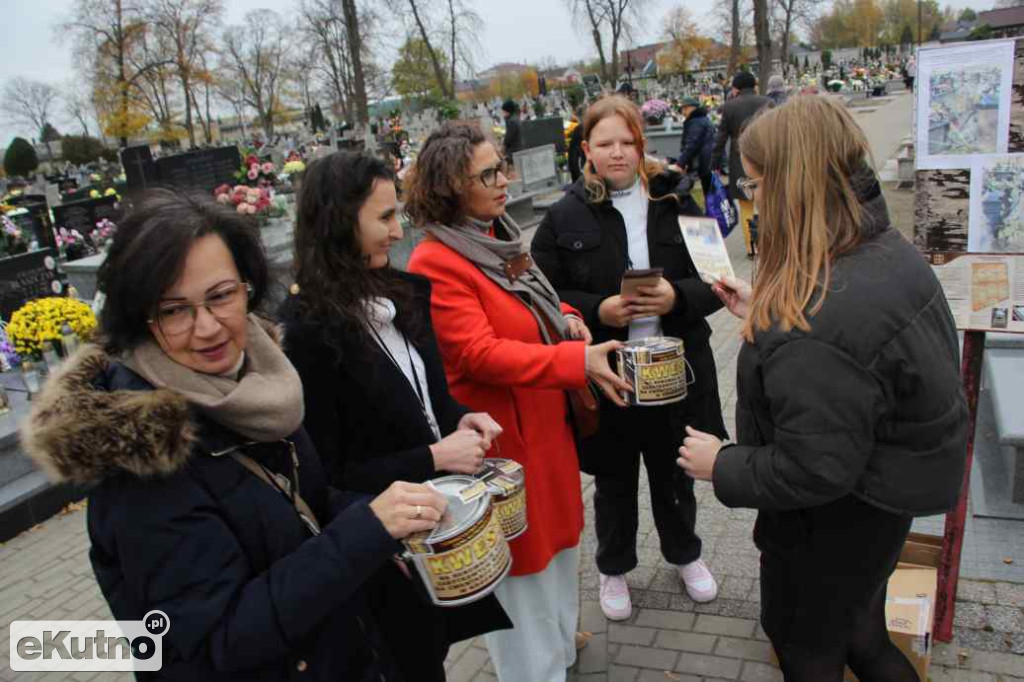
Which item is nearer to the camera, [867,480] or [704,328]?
[867,480]

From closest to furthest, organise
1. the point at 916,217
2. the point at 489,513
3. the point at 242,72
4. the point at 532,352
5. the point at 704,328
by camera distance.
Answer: the point at 489,513
the point at 532,352
the point at 916,217
the point at 704,328
the point at 242,72

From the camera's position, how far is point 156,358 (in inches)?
54.4

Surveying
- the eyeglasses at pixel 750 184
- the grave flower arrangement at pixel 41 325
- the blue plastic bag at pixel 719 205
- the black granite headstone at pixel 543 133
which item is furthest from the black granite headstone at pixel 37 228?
the eyeglasses at pixel 750 184

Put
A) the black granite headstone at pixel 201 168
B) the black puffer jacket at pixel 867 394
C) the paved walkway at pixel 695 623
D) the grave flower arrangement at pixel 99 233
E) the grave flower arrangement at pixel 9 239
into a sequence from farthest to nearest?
the black granite headstone at pixel 201 168 < the grave flower arrangement at pixel 99 233 < the grave flower arrangement at pixel 9 239 < the paved walkway at pixel 695 623 < the black puffer jacket at pixel 867 394

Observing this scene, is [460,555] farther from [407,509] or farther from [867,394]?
[867,394]

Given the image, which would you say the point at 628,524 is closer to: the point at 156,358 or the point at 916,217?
the point at 916,217

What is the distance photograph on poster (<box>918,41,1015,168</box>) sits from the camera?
2.23 m

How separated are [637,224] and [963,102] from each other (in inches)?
43.8

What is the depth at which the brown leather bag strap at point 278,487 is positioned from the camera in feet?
4.66

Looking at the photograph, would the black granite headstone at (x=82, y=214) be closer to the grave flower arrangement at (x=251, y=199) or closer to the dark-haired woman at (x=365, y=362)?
the grave flower arrangement at (x=251, y=199)

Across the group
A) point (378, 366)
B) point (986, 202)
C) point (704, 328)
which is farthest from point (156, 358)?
point (986, 202)

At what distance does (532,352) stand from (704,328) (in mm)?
1018

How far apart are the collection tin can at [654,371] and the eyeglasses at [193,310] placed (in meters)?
1.12

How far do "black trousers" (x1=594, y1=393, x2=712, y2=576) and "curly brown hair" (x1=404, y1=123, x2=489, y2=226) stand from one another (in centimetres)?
109
